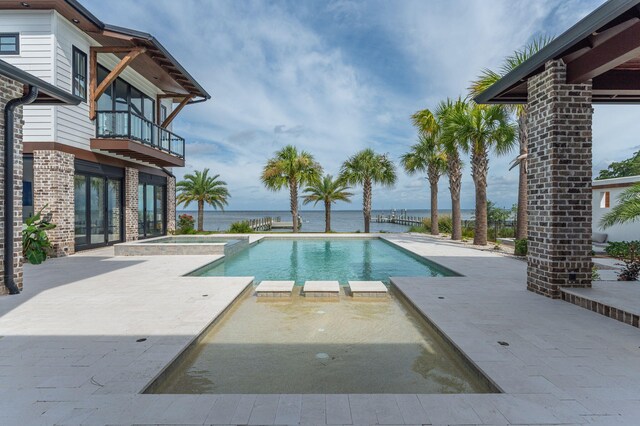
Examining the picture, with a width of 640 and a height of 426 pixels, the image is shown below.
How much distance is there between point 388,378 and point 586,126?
5435 millimetres

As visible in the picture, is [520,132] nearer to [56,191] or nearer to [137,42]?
[137,42]

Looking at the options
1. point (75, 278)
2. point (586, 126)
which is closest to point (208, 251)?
point (75, 278)

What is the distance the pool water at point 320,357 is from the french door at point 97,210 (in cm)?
963

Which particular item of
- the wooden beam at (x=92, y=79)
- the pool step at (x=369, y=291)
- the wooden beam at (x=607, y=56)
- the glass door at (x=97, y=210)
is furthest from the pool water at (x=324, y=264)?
the wooden beam at (x=92, y=79)

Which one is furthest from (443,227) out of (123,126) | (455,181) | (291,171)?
(123,126)

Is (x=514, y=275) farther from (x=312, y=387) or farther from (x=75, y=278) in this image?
(x=75, y=278)

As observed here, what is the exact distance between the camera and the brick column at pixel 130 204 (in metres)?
15.0

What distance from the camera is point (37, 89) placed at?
6.36 metres

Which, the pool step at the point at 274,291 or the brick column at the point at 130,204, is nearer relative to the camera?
the pool step at the point at 274,291

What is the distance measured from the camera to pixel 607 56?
16.9ft

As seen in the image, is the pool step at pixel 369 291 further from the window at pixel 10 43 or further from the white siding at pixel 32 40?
the window at pixel 10 43

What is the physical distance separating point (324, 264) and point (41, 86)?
26.6 feet

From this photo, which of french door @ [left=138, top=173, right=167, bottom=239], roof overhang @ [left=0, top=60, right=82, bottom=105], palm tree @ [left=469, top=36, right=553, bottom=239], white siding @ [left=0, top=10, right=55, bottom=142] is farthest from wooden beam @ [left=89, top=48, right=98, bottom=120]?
palm tree @ [left=469, top=36, right=553, bottom=239]

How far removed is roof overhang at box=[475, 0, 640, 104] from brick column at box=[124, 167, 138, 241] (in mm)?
13835
